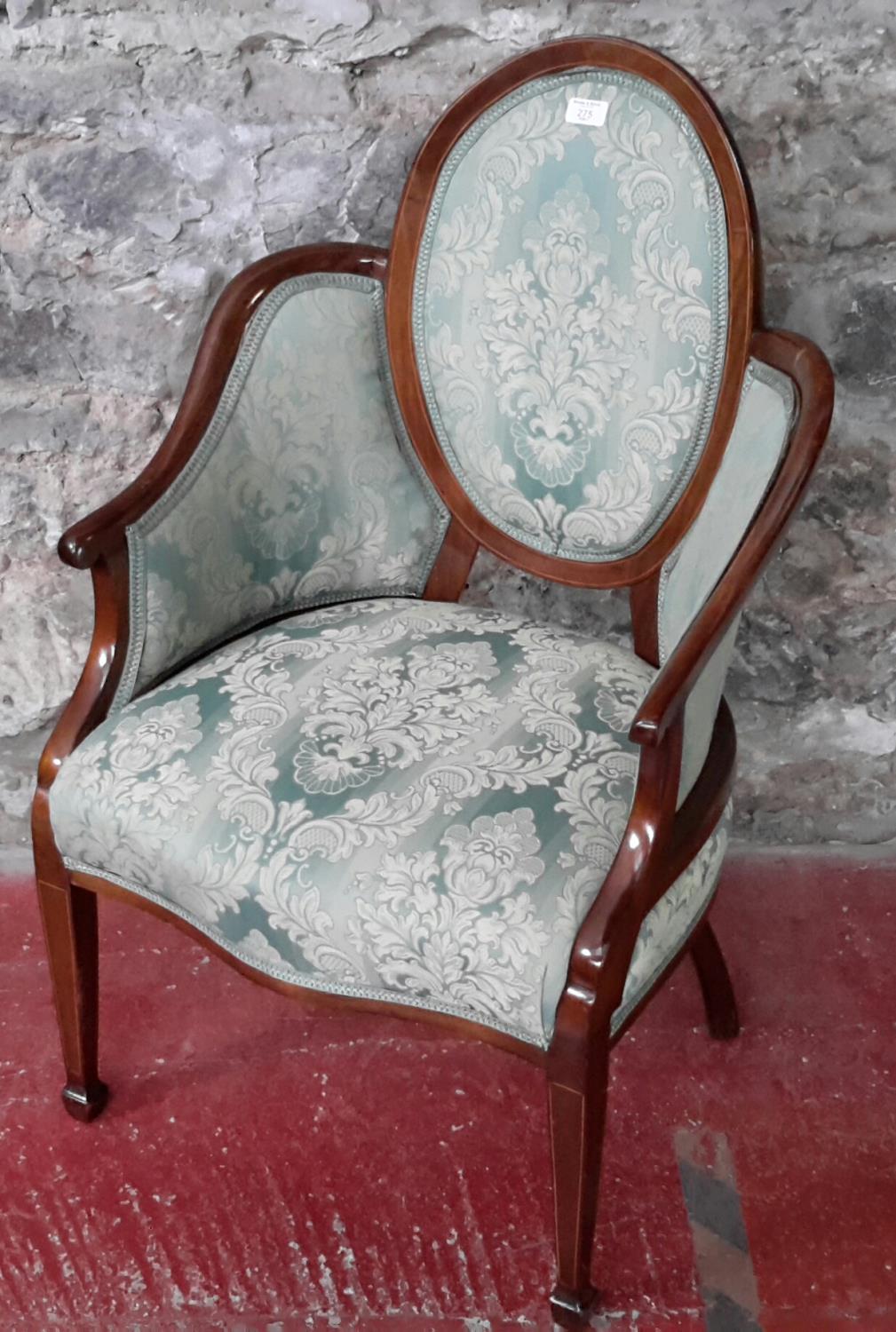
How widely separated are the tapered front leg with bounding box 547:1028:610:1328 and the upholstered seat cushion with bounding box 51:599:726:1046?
0.05m

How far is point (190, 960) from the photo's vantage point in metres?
1.69

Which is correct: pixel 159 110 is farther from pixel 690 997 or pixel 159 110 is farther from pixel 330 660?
pixel 690 997

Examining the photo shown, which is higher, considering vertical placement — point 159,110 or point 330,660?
point 159,110

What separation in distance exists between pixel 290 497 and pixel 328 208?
0.39 metres

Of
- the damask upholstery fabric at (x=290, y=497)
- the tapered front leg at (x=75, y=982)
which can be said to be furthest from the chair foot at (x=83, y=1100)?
the damask upholstery fabric at (x=290, y=497)

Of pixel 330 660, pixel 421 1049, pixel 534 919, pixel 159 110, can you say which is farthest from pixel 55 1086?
pixel 159 110

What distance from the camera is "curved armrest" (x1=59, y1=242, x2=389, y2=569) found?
48.3 inches

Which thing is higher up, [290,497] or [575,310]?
→ [575,310]

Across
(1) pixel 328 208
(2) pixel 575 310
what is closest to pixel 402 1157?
(2) pixel 575 310

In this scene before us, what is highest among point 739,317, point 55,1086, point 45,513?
point 739,317

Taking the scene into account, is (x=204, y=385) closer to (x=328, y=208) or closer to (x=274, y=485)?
(x=274, y=485)

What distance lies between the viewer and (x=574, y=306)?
1326mm

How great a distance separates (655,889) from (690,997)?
1.97 feet

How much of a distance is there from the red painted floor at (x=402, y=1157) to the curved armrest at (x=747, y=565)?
0.64 meters
